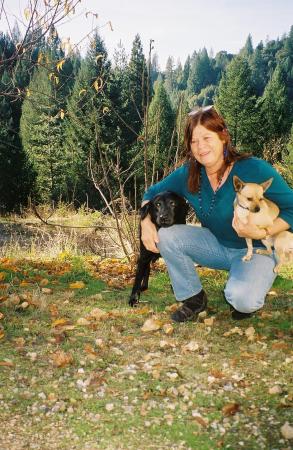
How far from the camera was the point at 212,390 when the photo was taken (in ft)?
8.51

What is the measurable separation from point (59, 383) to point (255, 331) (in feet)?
5.24

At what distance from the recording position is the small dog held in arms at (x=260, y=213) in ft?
10.2

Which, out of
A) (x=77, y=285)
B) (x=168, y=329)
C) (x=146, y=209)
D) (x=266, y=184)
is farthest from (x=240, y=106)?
(x=168, y=329)

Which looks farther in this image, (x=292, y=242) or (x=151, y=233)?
(x=151, y=233)

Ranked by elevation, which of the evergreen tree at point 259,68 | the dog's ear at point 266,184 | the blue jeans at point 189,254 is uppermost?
the evergreen tree at point 259,68

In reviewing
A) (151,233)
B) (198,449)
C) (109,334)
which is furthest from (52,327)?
(198,449)

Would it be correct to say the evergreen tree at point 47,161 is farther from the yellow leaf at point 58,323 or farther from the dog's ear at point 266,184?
the dog's ear at point 266,184

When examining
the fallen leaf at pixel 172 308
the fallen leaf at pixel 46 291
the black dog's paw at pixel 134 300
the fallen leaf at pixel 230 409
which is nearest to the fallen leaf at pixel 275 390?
the fallen leaf at pixel 230 409

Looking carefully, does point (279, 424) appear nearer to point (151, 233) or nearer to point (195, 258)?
point (195, 258)

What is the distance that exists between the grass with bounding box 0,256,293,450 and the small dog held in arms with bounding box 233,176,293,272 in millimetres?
634

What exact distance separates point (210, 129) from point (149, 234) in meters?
1.14

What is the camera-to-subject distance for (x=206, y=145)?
10.7 feet

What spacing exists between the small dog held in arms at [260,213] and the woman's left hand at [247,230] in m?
0.03

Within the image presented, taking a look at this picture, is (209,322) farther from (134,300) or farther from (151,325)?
(134,300)
